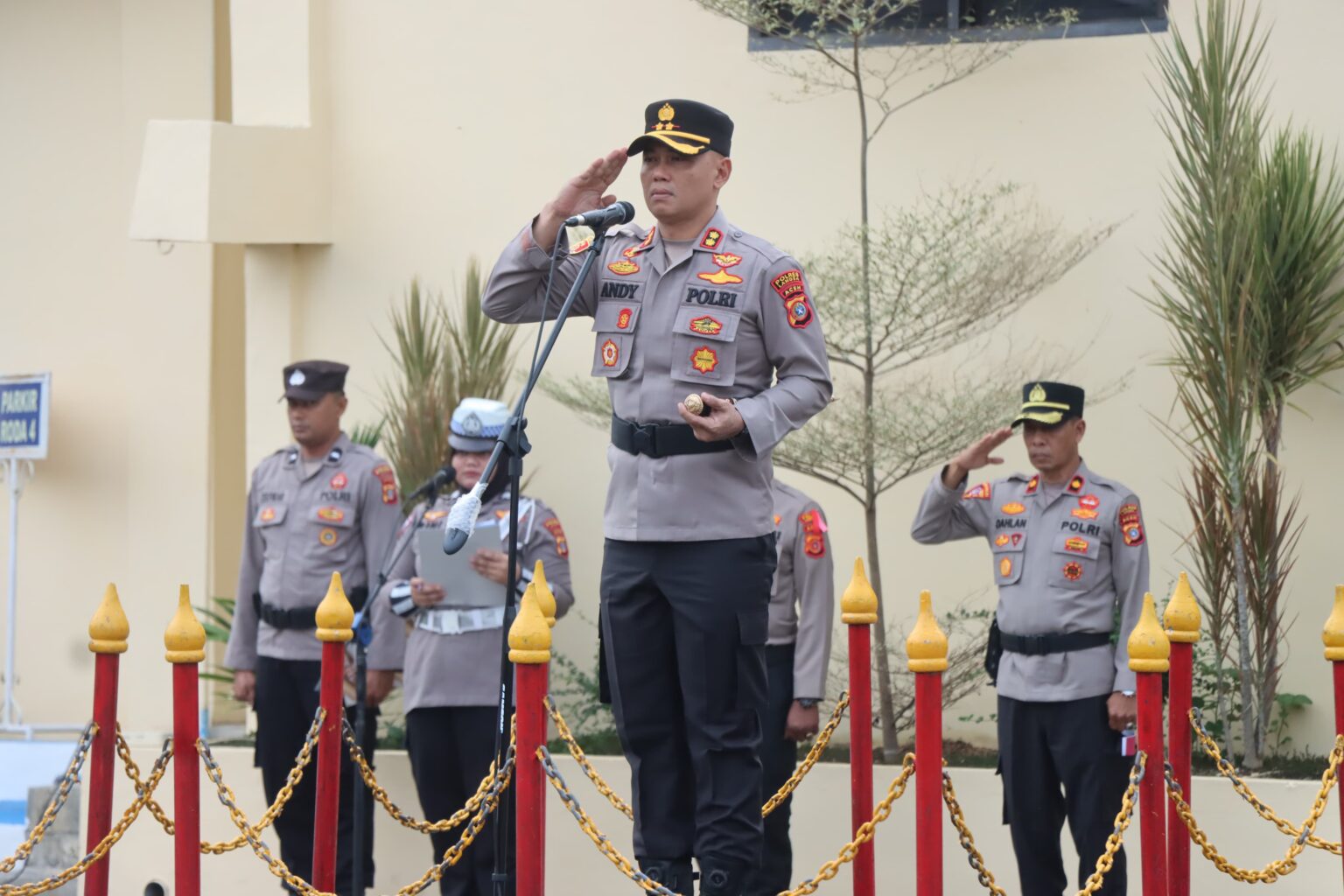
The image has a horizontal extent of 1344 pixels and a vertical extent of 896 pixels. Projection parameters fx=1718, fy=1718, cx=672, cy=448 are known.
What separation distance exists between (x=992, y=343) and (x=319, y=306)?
3.10 metres

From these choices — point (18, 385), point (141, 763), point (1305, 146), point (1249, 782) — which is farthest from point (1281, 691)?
point (18, 385)

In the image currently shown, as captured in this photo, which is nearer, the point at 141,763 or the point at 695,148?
the point at 695,148

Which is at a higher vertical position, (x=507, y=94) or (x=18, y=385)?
(x=507, y=94)

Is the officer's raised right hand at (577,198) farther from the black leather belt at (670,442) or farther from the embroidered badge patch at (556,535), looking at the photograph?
the embroidered badge patch at (556,535)

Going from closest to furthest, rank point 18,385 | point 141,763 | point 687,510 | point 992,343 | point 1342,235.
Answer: point 687,510
point 1342,235
point 992,343
point 141,763
point 18,385

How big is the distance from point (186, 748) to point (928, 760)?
6.26 feet

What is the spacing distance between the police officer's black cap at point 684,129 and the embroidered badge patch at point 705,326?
0.39 metres

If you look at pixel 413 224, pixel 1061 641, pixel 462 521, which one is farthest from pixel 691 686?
pixel 413 224

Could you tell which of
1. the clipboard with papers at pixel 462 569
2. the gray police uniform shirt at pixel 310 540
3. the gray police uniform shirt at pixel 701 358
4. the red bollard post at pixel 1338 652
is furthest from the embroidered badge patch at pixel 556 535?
the red bollard post at pixel 1338 652

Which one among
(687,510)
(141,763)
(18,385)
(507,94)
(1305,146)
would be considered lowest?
A: (141,763)

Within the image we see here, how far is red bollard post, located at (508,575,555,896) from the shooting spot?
3.89m

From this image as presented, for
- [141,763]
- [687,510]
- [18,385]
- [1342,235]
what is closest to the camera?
[687,510]

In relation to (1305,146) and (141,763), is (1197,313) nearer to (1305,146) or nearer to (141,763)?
(1305,146)

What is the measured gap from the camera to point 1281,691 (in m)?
6.61
